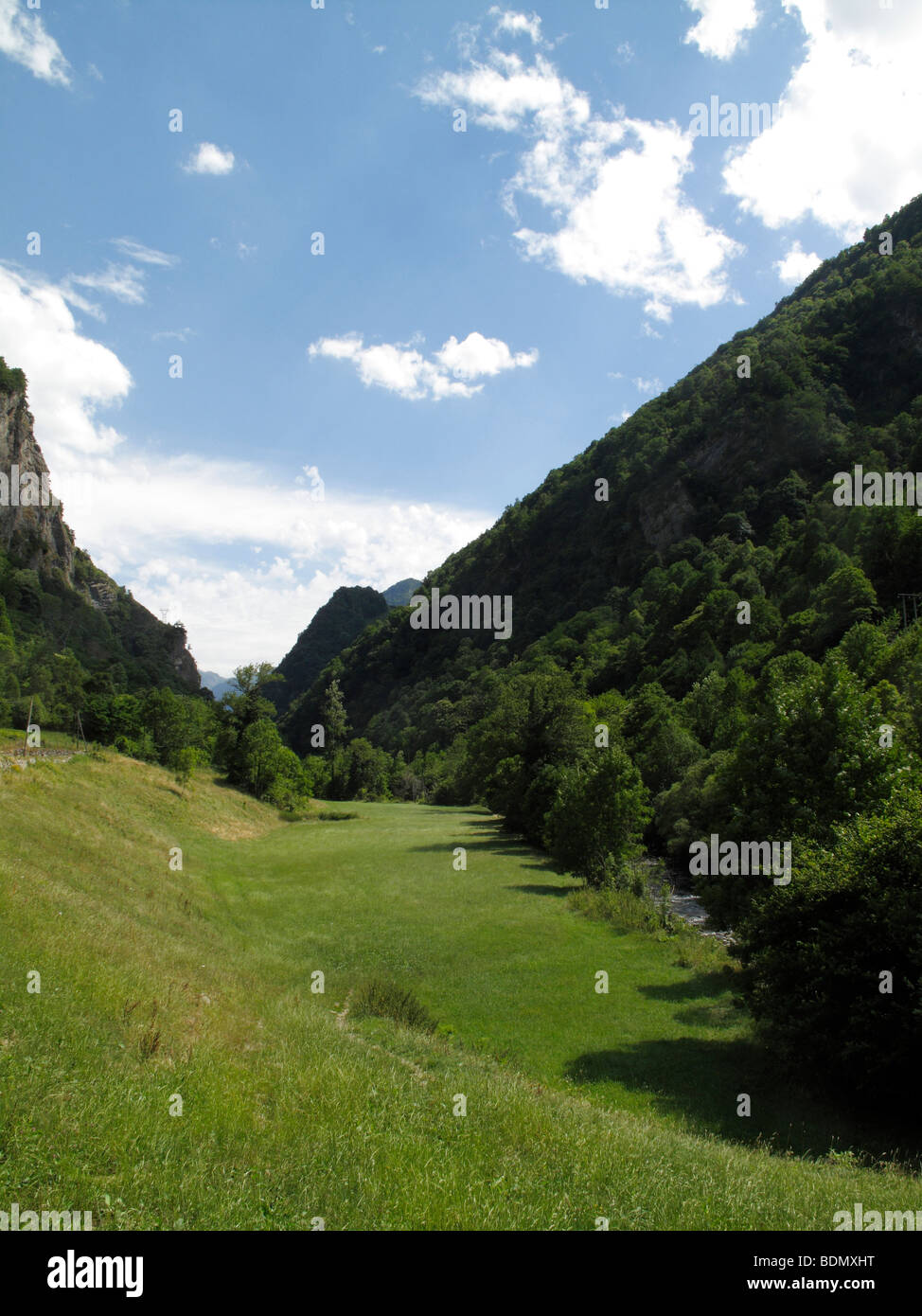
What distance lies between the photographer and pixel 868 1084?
48.5ft

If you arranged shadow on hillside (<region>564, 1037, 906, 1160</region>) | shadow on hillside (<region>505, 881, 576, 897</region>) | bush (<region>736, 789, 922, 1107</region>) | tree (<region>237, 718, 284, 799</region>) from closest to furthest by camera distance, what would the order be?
→ 1. shadow on hillside (<region>564, 1037, 906, 1160</region>)
2. bush (<region>736, 789, 922, 1107</region>)
3. shadow on hillside (<region>505, 881, 576, 897</region>)
4. tree (<region>237, 718, 284, 799</region>)

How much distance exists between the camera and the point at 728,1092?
1703cm

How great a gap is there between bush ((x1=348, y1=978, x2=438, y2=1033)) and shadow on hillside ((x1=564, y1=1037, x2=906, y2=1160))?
4.75 metres

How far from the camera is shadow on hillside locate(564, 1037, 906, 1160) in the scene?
46.3ft

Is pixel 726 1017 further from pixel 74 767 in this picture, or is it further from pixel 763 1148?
pixel 74 767

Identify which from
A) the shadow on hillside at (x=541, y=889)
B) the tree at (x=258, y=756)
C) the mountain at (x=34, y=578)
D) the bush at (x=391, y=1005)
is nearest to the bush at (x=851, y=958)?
the bush at (x=391, y=1005)

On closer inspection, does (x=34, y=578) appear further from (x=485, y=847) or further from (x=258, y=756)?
(x=485, y=847)

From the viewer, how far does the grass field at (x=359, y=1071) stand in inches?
280

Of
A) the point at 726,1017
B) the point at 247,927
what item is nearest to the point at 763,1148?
the point at 726,1017

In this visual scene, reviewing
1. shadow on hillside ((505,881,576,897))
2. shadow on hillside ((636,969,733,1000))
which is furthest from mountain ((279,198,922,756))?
shadow on hillside ((636,969,733,1000))

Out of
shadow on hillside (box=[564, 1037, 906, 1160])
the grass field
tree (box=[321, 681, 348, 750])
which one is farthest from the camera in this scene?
tree (box=[321, 681, 348, 750])

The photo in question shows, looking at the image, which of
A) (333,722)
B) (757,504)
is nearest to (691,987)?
(333,722)

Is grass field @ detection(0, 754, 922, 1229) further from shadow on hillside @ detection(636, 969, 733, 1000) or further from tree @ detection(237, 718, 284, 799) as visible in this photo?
tree @ detection(237, 718, 284, 799)

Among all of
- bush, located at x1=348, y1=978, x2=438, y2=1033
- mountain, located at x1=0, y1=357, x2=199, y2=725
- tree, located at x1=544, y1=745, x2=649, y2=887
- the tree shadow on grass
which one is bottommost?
the tree shadow on grass
